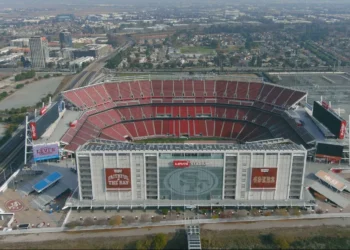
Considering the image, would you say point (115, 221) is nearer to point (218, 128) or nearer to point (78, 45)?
point (218, 128)

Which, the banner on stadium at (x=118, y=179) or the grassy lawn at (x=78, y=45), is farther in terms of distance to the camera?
the grassy lawn at (x=78, y=45)

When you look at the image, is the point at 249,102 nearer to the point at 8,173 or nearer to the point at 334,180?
the point at 334,180

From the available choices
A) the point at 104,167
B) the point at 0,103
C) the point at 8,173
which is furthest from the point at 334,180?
the point at 0,103

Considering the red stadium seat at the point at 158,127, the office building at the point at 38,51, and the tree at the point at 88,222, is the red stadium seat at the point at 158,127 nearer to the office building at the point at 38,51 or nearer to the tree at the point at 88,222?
the tree at the point at 88,222

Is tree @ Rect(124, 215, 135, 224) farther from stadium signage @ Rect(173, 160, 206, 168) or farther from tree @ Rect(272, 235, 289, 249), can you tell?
tree @ Rect(272, 235, 289, 249)

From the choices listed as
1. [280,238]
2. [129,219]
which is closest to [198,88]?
[129,219]

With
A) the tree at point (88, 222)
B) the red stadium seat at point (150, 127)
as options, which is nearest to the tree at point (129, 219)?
the tree at point (88, 222)
